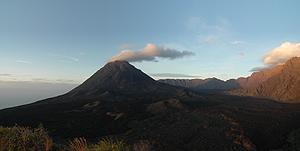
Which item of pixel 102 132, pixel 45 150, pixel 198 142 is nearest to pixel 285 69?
pixel 198 142

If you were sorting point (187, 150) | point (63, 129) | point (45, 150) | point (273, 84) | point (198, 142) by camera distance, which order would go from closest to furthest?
point (45, 150), point (187, 150), point (198, 142), point (63, 129), point (273, 84)

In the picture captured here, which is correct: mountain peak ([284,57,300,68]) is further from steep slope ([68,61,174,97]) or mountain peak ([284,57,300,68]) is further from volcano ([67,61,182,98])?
steep slope ([68,61,174,97])

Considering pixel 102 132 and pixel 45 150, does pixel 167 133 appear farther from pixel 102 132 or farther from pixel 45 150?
pixel 45 150

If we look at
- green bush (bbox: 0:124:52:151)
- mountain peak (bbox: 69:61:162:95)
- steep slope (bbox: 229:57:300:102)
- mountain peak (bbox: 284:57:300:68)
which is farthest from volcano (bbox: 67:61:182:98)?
mountain peak (bbox: 284:57:300:68)

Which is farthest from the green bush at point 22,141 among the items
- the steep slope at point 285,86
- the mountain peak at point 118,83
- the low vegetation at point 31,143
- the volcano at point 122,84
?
the mountain peak at point 118,83

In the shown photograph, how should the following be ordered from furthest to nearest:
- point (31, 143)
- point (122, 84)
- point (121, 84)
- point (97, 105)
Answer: point (121, 84), point (122, 84), point (97, 105), point (31, 143)

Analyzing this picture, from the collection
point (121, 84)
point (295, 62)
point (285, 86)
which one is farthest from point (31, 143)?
point (295, 62)

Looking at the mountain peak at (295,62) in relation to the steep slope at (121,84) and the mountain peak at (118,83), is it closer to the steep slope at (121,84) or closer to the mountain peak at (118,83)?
the steep slope at (121,84)

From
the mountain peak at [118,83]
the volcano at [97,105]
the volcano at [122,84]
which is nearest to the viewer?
the volcano at [97,105]

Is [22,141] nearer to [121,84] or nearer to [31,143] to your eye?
[31,143]
